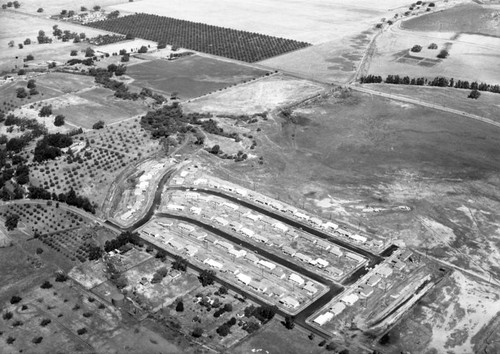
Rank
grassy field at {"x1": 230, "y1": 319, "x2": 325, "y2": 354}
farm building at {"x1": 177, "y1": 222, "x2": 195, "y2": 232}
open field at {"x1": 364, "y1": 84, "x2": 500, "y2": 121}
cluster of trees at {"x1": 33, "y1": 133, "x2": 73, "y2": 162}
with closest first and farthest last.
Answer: grassy field at {"x1": 230, "y1": 319, "x2": 325, "y2": 354}, farm building at {"x1": 177, "y1": 222, "x2": 195, "y2": 232}, cluster of trees at {"x1": 33, "y1": 133, "x2": 73, "y2": 162}, open field at {"x1": 364, "y1": 84, "x2": 500, "y2": 121}

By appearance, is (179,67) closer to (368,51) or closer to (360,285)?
(368,51)

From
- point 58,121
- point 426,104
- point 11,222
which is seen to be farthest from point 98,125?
point 426,104

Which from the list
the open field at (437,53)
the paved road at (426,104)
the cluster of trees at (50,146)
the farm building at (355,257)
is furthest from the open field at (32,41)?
the farm building at (355,257)

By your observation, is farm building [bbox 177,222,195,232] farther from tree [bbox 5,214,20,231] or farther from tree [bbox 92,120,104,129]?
tree [bbox 92,120,104,129]

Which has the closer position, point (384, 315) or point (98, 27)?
point (384, 315)

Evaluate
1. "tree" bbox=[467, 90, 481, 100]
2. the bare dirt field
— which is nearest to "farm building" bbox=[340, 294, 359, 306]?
the bare dirt field

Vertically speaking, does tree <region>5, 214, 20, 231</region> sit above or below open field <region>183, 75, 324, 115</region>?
below

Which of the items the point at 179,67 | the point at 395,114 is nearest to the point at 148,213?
the point at 395,114
